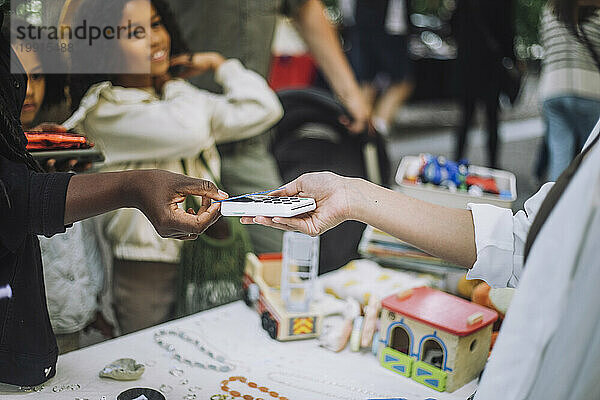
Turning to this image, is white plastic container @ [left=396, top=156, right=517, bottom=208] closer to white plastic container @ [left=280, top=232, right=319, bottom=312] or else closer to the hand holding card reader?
white plastic container @ [left=280, top=232, right=319, bottom=312]

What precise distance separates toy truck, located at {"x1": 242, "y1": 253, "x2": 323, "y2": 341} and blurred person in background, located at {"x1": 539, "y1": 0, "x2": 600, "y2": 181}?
1.01 meters

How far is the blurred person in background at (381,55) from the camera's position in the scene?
2.06m

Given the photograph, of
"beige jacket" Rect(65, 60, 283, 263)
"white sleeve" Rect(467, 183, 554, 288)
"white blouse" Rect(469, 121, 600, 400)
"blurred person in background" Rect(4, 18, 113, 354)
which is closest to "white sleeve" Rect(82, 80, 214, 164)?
"beige jacket" Rect(65, 60, 283, 263)

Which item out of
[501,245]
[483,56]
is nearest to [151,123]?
[501,245]

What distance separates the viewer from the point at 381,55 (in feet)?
7.02

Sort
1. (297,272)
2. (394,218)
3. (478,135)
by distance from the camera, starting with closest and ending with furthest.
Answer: (394,218) < (297,272) < (478,135)

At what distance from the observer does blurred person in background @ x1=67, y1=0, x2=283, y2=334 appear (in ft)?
4.36

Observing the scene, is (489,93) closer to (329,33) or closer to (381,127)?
(381,127)

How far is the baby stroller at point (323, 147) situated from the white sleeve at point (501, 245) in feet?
3.08

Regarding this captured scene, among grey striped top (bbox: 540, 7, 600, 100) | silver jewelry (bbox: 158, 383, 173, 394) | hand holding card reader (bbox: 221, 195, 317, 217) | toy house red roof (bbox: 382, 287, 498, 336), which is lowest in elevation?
silver jewelry (bbox: 158, 383, 173, 394)

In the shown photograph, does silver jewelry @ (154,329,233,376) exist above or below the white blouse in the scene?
below

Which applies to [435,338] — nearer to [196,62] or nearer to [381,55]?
[196,62]

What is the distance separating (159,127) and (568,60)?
4.06ft

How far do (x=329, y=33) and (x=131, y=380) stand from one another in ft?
4.21
